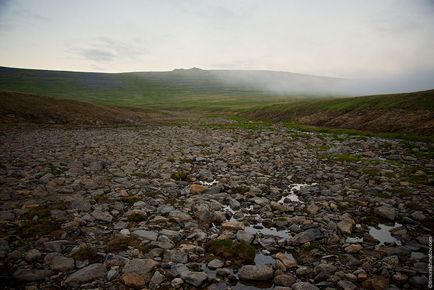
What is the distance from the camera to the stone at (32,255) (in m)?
6.53

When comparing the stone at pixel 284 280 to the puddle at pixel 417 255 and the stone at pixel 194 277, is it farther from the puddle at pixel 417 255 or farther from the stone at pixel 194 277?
the puddle at pixel 417 255

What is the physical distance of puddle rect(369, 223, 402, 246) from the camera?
26.3 feet

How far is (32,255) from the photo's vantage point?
260 inches

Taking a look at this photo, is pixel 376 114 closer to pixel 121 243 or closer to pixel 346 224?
pixel 346 224

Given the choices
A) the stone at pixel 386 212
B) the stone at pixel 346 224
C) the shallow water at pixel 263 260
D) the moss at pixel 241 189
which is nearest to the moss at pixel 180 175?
the moss at pixel 241 189

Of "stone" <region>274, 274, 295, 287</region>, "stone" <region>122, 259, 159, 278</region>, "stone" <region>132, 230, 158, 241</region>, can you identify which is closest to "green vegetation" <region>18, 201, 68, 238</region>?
"stone" <region>132, 230, 158, 241</region>

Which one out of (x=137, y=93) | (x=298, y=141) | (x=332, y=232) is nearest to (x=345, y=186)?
(x=332, y=232)

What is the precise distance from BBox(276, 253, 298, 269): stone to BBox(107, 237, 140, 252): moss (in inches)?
145

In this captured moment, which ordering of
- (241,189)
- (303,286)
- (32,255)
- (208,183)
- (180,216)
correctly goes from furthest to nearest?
(208,183)
(241,189)
(180,216)
(32,255)
(303,286)

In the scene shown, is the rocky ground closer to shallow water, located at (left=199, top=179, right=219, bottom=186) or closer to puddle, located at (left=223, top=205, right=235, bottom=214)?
puddle, located at (left=223, top=205, right=235, bottom=214)

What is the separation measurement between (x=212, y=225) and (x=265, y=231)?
1.65 m

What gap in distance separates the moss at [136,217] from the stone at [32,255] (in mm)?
2744

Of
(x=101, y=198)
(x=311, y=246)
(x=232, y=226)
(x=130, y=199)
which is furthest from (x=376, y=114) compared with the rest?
(x=101, y=198)

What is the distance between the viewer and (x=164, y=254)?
7043 millimetres
